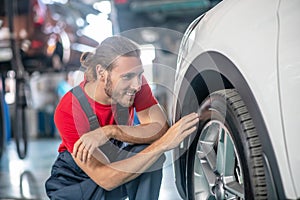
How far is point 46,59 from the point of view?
5.54 metres

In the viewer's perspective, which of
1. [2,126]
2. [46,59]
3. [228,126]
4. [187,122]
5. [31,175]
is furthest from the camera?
[46,59]

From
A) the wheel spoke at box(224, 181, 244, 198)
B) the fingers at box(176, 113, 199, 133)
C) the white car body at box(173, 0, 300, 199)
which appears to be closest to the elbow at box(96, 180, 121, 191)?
the fingers at box(176, 113, 199, 133)

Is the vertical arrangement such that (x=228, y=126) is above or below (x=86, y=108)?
below

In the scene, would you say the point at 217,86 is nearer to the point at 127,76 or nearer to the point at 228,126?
the point at 228,126

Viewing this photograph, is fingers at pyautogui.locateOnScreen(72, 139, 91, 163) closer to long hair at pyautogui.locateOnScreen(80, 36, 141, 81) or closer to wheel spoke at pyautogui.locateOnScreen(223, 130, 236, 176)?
long hair at pyautogui.locateOnScreen(80, 36, 141, 81)

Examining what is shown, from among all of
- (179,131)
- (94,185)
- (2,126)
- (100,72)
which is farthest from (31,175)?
(179,131)

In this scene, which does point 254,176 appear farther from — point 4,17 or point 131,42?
point 4,17

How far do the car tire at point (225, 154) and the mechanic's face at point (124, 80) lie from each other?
253 millimetres

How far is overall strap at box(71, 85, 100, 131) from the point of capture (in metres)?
1.85

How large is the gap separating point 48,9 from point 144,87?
3991 mm

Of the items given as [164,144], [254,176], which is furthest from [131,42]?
[254,176]

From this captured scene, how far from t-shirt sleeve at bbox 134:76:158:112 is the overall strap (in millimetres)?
163

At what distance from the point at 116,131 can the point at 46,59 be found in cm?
388

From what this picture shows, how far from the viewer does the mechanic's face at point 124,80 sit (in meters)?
1.77
